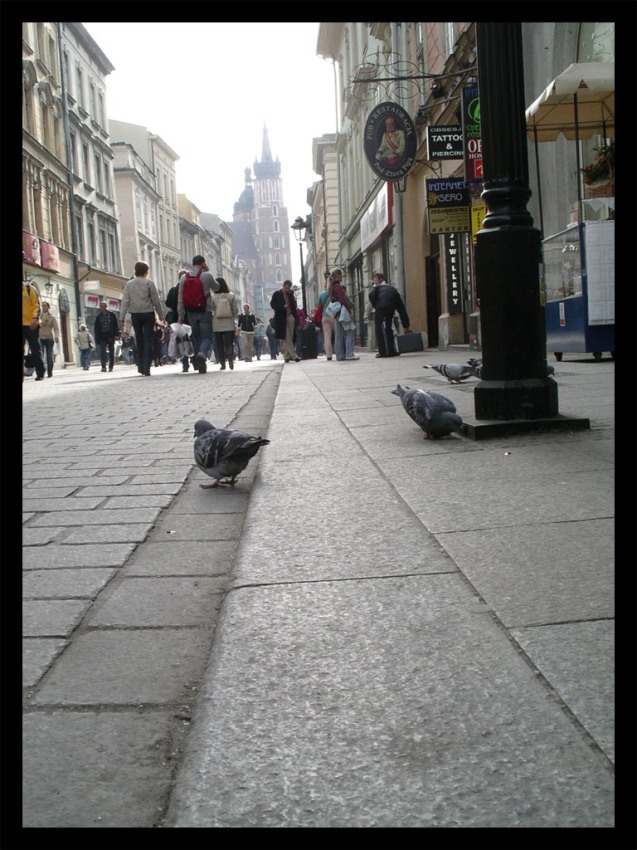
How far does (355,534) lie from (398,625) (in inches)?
35.5

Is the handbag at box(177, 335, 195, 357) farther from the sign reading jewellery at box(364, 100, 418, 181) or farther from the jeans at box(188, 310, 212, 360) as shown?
the sign reading jewellery at box(364, 100, 418, 181)

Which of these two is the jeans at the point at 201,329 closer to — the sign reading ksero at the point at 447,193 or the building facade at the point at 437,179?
the building facade at the point at 437,179

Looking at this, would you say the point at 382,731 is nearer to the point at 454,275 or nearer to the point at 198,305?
the point at 198,305

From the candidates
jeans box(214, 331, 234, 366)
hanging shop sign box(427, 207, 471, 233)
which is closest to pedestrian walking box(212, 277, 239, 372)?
jeans box(214, 331, 234, 366)

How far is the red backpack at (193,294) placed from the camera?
15.1 meters

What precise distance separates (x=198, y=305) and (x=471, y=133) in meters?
5.16

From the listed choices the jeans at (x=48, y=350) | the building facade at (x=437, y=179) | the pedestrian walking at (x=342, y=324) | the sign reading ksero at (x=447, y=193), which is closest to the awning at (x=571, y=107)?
the building facade at (x=437, y=179)

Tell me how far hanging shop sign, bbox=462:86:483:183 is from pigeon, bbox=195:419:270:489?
1153 centimetres

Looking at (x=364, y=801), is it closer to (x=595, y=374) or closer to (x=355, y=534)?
(x=355, y=534)

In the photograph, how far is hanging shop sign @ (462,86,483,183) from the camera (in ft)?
47.8

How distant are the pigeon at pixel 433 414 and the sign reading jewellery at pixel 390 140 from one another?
52.0 ft

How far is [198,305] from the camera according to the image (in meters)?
15.3

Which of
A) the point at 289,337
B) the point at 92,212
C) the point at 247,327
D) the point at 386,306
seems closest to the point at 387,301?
the point at 386,306
